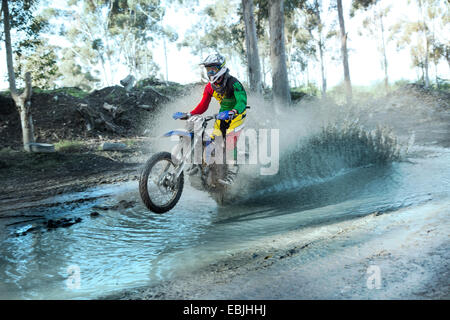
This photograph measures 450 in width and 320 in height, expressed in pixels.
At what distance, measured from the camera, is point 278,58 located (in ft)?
41.0

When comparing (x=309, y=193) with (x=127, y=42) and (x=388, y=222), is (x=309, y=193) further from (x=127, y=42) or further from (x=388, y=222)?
(x=127, y=42)

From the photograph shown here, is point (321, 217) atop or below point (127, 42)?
below

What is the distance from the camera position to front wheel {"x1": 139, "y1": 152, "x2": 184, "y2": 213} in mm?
4715

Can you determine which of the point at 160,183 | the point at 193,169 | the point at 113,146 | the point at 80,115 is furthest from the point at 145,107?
the point at 160,183

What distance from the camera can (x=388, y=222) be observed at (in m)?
4.07

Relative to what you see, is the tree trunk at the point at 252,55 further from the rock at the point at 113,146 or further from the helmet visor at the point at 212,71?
the helmet visor at the point at 212,71

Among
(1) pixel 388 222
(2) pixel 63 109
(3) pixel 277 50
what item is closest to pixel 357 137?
(3) pixel 277 50

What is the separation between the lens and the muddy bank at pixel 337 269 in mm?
2479

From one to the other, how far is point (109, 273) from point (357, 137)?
7.71 metres

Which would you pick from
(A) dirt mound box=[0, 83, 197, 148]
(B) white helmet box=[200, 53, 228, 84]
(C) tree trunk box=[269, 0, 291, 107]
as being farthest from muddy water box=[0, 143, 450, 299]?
(A) dirt mound box=[0, 83, 197, 148]

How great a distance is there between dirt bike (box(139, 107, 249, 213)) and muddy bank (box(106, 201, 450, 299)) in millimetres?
1551

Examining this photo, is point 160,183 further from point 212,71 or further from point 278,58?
point 278,58

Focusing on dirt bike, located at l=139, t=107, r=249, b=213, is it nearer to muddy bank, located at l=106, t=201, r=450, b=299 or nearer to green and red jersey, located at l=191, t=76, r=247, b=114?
green and red jersey, located at l=191, t=76, r=247, b=114
